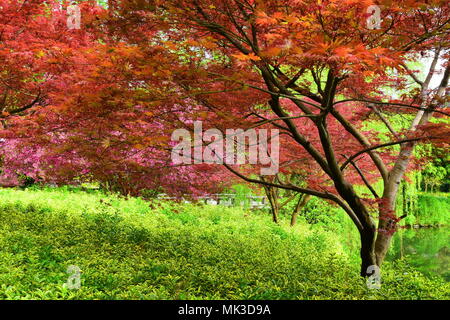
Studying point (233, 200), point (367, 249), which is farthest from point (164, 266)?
point (233, 200)

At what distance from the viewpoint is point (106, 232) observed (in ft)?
24.1

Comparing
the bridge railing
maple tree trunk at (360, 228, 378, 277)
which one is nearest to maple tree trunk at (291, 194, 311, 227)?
the bridge railing

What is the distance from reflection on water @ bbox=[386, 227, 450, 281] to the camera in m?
13.3

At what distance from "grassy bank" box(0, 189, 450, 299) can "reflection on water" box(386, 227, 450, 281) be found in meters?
6.06

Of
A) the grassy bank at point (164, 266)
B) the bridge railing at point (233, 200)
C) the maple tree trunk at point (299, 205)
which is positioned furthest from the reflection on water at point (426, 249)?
the grassy bank at point (164, 266)

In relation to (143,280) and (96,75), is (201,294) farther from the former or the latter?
(96,75)

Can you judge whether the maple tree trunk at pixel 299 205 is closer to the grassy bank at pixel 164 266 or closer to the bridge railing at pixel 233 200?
the grassy bank at pixel 164 266

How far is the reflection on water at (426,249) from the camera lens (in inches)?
523

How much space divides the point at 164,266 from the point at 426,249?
46.0ft

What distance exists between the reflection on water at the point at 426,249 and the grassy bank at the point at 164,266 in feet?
19.9

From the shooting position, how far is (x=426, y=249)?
16344mm
